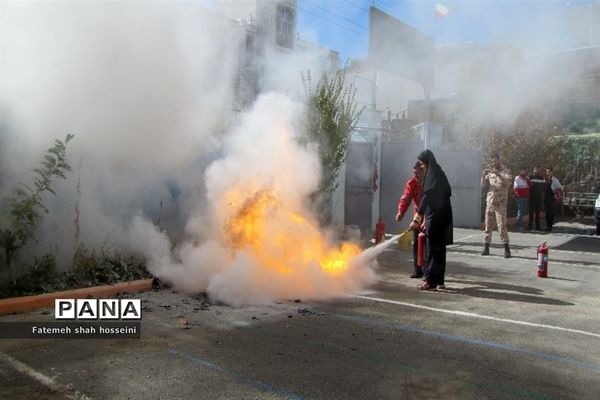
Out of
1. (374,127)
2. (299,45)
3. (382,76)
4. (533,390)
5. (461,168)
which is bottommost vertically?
(533,390)

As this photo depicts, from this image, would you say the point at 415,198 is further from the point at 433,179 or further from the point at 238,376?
the point at 238,376

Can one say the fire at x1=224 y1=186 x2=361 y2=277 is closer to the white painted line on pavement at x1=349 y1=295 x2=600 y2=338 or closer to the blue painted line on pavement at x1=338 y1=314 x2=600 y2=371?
the white painted line on pavement at x1=349 y1=295 x2=600 y2=338

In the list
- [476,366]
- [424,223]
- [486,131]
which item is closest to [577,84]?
[424,223]

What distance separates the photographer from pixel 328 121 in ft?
28.3

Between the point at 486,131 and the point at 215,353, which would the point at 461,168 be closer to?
the point at 486,131

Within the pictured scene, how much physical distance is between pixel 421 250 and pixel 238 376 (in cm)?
411

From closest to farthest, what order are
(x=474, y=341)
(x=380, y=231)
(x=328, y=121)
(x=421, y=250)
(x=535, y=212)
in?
(x=474, y=341) < (x=421, y=250) < (x=328, y=121) < (x=380, y=231) < (x=535, y=212)

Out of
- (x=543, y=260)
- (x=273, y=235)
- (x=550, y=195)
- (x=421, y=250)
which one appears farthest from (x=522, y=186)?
(x=273, y=235)

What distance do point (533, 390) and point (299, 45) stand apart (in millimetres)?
6592

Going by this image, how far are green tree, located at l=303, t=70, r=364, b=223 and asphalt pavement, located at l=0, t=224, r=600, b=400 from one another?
3138 mm

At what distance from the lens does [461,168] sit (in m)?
13.9

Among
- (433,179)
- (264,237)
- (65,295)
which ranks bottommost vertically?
(65,295)

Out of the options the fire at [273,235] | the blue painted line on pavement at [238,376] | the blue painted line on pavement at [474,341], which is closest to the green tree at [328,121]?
the fire at [273,235]

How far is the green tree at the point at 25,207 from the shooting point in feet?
17.3
